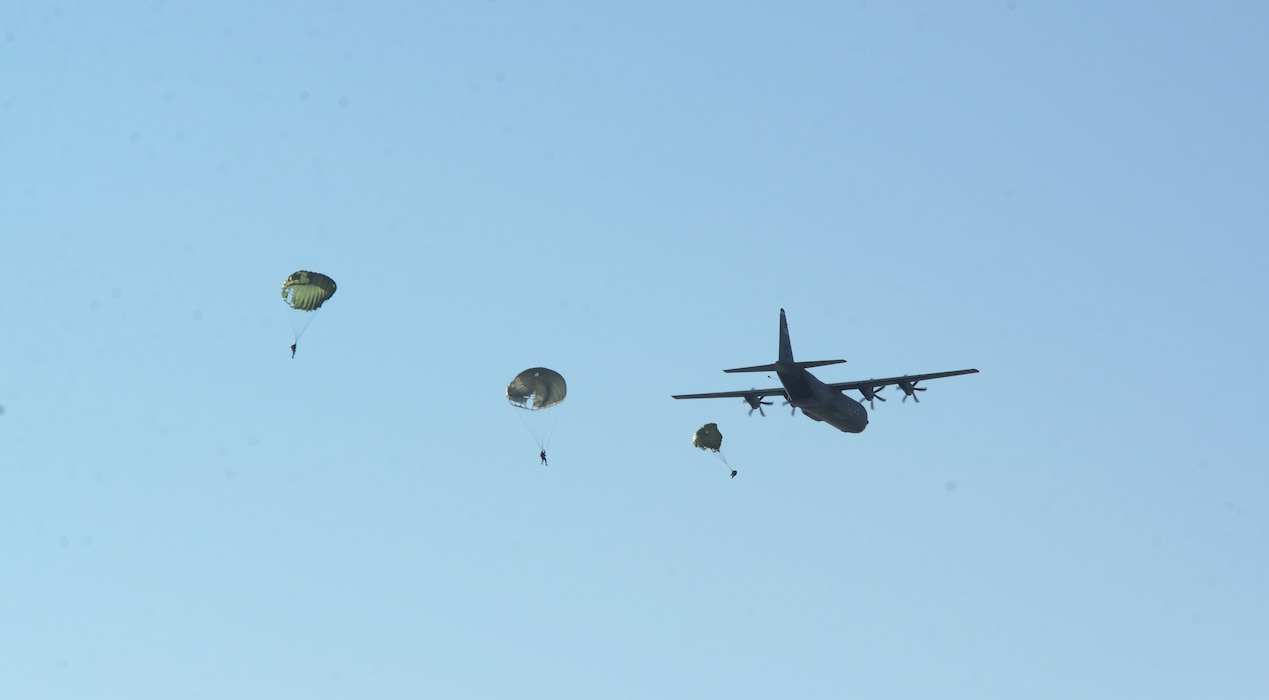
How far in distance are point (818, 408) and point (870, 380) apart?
7.45m

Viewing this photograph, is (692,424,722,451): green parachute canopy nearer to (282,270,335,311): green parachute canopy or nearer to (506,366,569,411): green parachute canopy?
(506,366,569,411): green parachute canopy

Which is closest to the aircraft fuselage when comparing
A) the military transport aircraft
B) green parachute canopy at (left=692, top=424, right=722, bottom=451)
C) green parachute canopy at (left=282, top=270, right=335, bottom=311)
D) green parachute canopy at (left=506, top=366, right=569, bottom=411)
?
the military transport aircraft

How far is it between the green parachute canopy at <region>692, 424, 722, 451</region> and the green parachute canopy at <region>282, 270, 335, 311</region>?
76.2ft

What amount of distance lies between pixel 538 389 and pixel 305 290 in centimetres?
1282

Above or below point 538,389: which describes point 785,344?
above

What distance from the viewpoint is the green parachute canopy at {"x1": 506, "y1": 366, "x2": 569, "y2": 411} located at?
6712 centimetres

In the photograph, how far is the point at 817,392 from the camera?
260 ft

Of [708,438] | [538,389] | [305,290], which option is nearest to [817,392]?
[708,438]

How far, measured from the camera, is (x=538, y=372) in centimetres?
6719

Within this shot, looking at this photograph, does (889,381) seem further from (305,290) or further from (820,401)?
(305,290)

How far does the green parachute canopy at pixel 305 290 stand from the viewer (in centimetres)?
6712

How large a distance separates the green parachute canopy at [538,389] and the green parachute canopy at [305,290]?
426 inches

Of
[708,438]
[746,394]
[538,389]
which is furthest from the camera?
[746,394]

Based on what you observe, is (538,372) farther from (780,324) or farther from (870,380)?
(870,380)
